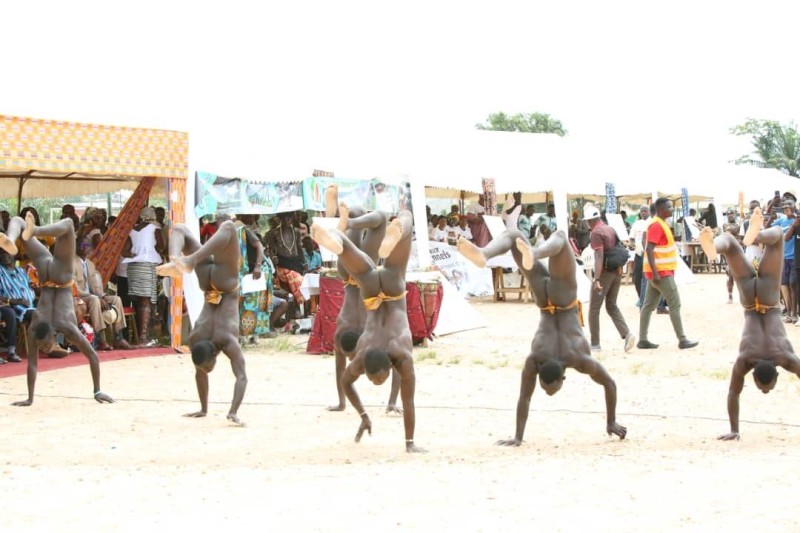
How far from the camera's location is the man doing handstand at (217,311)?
8594 millimetres

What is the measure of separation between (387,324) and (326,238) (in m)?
1.03

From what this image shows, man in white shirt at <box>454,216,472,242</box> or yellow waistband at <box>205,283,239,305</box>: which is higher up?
man in white shirt at <box>454,216,472,242</box>

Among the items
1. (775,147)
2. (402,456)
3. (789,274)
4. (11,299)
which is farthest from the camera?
(775,147)

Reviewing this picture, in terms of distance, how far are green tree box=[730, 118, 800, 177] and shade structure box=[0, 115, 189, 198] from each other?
44.3 meters

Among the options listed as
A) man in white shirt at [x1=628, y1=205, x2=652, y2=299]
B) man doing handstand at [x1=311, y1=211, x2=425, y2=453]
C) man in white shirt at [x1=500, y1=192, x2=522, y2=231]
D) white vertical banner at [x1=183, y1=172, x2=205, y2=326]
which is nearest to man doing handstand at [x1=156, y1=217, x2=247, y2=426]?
man doing handstand at [x1=311, y1=211, x2=425, y2=453]

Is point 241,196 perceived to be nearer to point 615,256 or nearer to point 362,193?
point 362,193

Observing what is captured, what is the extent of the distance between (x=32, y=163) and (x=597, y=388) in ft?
21.5

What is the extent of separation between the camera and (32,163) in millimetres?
11516

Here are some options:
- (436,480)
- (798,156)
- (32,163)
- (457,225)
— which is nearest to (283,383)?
(32,163)

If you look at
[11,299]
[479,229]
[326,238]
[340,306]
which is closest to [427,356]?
[340,306]

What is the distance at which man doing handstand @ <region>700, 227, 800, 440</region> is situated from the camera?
740 centimetres

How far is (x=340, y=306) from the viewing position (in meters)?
13.2

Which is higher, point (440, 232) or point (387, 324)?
point (440, 232)

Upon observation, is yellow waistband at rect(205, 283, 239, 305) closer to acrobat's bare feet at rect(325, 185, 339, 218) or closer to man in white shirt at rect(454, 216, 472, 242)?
acrobat's bare feet at rect(325, 185, 339, 218)
